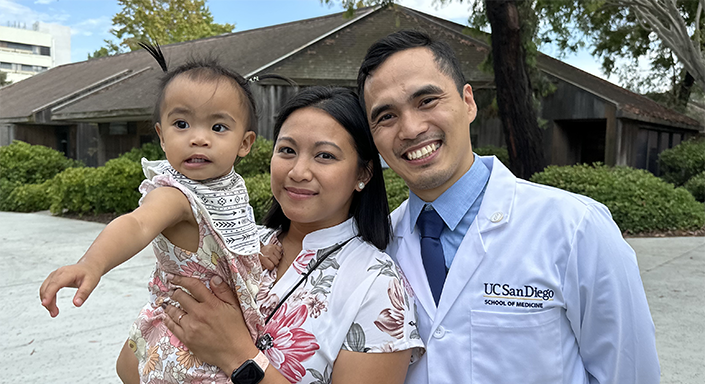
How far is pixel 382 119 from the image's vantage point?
6.57ft

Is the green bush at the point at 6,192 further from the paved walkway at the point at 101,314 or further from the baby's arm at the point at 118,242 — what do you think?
the baby's arm at the point at 118,242

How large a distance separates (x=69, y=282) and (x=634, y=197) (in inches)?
419

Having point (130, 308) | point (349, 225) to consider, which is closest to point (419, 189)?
point (349, 225)

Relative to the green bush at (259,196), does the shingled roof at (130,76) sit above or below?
above

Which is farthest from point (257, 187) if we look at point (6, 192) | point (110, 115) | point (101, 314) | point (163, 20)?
point (163, 20)

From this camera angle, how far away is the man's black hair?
2006 millimetres

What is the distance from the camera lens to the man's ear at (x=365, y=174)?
204cm

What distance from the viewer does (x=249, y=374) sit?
5.63 feet

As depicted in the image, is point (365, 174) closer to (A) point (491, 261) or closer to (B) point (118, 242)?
(A) point (491, 261)

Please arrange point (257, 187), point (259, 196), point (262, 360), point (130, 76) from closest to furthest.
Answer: point (262, 360) < point (259, 196) < point (257, 187) < point (130, 76)

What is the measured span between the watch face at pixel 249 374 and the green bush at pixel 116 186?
11.5 metres

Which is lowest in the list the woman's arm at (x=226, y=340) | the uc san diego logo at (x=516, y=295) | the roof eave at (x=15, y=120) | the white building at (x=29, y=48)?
the woman's arm at (x=226, y=340)

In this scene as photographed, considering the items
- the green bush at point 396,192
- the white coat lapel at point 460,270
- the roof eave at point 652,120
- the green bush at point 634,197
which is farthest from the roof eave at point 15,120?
the white coat lapel at point 460,270

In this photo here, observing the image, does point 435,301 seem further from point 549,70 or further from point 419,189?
point 549,70
